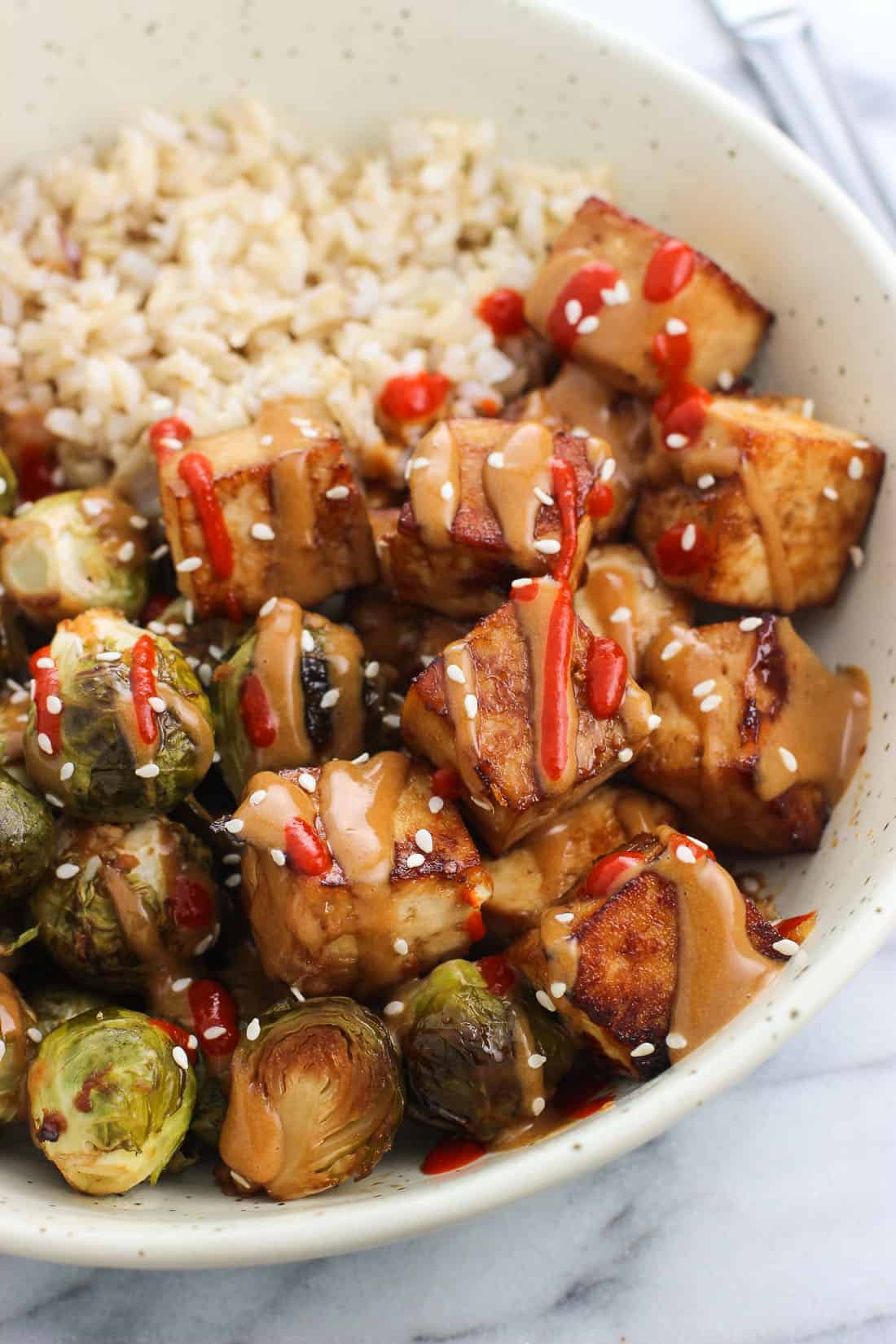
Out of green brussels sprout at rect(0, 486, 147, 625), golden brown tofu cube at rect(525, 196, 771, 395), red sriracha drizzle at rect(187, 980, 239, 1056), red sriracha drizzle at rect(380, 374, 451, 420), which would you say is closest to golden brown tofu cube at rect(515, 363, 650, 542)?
golden brown tofu cube at rect(525, 196, 771, 395)

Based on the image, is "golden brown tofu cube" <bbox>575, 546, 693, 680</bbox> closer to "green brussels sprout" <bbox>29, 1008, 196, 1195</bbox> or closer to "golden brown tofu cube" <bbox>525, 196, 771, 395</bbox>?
"golden brown tofu cube" <bbox>525, 196, 771, 395</bbox>

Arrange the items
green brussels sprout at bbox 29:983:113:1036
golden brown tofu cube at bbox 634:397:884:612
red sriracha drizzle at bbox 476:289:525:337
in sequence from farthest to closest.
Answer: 1. red sriracha drizzle at bbox 476:289:525:337
2. golden brown tofu cube at bbox 634:397:884:612
3. green brussels sprout at bbox 29:983:113:1036

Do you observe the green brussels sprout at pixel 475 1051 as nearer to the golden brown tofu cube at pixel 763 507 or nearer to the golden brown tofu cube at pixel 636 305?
the golden brown tofu cube at pixel 763 507

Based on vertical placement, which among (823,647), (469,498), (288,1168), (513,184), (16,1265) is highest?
(513,184)

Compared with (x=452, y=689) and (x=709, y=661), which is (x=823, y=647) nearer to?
(x=709, y=661)

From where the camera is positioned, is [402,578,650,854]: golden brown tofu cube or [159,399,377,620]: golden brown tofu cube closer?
A: [402,578,650,854]: golden brown tofu cube

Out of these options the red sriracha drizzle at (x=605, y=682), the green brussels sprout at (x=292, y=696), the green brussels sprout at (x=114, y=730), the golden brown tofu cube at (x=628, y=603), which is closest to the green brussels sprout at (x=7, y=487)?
the green brussels sprout at (x=114, y=730)

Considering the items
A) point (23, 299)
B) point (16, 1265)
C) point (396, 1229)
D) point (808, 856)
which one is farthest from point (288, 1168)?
point (23, 299)
